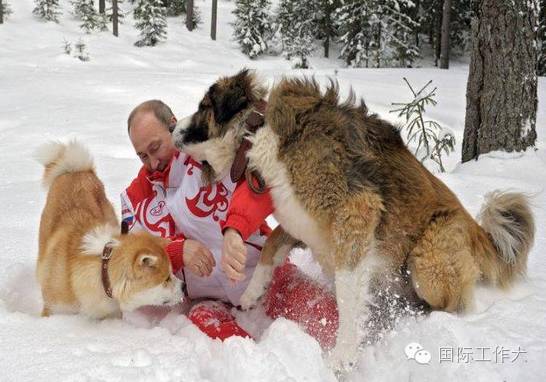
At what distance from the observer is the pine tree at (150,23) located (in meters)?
27.0

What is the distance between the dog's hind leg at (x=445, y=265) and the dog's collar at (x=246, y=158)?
2.87ft

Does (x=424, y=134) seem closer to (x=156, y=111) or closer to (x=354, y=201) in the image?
(x=156, y=111)

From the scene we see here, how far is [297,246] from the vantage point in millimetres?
2863

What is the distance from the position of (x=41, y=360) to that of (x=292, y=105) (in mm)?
1638

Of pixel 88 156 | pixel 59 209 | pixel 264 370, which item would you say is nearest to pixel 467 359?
pixel 264 370

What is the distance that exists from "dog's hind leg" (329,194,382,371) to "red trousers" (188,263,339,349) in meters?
0.24

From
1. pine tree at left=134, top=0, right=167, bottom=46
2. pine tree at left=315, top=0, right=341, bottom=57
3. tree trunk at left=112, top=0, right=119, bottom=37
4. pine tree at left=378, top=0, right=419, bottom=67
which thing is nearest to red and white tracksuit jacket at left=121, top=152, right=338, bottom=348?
pine tree at left=378, top=0, right=419, bottom=67

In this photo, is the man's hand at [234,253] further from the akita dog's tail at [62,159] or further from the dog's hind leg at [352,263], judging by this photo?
the akita dog's tail at [62,159]

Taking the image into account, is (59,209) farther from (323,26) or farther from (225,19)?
(225,19)

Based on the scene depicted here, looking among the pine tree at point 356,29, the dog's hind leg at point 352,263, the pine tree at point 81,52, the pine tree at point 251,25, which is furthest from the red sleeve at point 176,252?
the pine tree at point 251,25

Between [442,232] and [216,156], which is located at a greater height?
[216,156]

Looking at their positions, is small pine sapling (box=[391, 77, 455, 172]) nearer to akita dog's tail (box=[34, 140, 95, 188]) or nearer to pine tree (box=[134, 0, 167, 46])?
akita dog's tail (box=[34, 140, 95, 188])

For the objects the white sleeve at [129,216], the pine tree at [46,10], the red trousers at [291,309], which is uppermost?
the pine tree at [46,10]

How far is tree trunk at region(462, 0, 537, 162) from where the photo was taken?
15.5 ft
